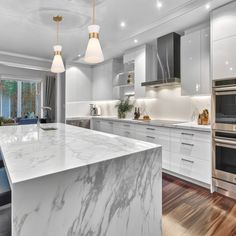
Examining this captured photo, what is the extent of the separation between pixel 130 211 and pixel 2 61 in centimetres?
532

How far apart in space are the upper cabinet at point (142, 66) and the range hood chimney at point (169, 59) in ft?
1.27

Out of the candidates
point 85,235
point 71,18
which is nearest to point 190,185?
point 85,235

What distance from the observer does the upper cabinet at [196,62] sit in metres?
2.84

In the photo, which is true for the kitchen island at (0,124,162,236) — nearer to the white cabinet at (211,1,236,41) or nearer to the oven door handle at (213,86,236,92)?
the oven door handle at (213,86,236,92)

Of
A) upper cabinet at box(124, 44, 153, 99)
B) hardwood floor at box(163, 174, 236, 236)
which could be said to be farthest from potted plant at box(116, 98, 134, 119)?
hardwood floor at box(163, 174, 236, 236)

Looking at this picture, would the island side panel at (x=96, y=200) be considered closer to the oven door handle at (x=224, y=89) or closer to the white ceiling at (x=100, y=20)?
the oven door handle at (x=224, y=89)

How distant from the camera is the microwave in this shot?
2320 mm

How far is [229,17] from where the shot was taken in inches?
92.7

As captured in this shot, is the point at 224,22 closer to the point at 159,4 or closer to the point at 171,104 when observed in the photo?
the point at 159,4

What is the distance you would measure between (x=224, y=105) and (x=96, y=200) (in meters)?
2.17

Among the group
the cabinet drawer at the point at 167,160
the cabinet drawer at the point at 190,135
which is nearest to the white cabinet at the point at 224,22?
the cabinet drawer at the point at 190,135

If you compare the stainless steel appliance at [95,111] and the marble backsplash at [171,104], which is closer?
the marble backsplash at [171,104]

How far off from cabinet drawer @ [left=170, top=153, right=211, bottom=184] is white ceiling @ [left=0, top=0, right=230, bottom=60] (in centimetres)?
221

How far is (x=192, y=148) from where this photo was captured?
2.79 m
